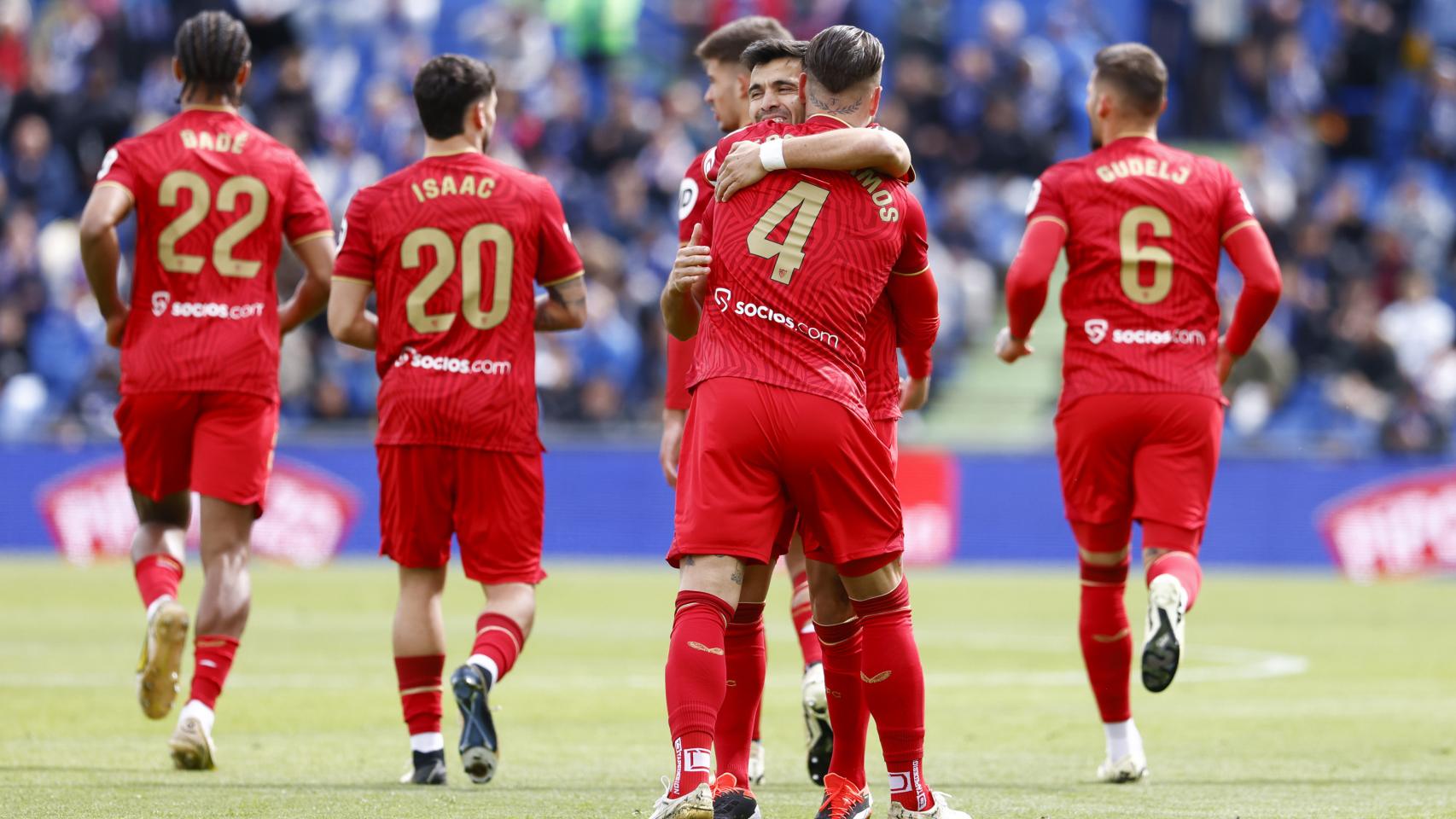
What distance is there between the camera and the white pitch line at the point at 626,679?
11.1 m

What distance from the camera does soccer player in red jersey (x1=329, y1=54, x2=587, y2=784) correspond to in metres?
7.65

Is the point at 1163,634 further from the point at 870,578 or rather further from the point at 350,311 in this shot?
the point at 350,311

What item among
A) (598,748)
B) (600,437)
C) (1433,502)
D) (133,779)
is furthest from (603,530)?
(133,779)

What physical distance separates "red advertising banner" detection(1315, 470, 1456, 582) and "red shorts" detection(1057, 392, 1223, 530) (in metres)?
13.3

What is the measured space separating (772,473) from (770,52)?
4.95ft

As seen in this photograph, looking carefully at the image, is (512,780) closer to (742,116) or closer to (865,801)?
(865,801)

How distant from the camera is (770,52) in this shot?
6543 mm

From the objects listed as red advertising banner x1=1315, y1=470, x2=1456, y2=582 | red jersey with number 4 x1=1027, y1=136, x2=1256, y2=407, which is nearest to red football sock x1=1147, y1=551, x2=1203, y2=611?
red jersey with number 4 x1=1027, y1=136, x2=1256, y2=407

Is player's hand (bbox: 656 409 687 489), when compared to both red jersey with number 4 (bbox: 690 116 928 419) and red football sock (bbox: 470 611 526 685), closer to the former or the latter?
red football sock (bbox: 470 611 526 685)

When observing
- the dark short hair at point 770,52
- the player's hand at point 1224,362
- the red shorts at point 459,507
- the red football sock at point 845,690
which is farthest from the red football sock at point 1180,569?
the dark short hair at point 770,52

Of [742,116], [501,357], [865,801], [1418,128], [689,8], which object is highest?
[689,8]

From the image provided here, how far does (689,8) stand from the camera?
2858cm

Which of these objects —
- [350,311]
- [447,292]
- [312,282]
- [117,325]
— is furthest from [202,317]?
[447,292]

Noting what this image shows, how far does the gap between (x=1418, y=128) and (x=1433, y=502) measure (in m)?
8.33
